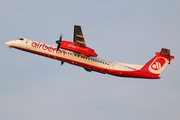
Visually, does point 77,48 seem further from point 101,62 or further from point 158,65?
point 158,65

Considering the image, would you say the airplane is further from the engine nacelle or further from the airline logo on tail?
the engine nacelle

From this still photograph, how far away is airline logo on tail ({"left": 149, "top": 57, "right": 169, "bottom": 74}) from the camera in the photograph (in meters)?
46.2

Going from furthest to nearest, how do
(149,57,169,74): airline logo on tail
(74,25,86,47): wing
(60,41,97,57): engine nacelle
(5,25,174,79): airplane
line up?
(149,57,169,74): airline logo on tail, (5,25,174,79): airplane, (60,41,97,57): engine nacelle, (74,25,86,47): wing

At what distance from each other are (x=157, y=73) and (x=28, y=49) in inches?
900

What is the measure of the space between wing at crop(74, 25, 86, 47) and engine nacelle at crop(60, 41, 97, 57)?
2.33 ft

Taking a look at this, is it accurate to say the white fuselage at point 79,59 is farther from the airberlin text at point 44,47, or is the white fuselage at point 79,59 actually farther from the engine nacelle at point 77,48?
the engine nacelle at point 77,48

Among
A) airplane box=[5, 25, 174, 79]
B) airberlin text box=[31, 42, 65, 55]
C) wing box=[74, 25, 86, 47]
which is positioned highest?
wing box=[74, 25, 86, 47]

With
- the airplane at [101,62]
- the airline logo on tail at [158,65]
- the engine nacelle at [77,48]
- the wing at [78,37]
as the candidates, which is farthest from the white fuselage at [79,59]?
the wing at [78,37]

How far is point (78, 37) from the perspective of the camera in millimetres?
43250

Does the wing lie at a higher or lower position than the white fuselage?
higher

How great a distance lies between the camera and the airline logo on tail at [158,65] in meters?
46.2

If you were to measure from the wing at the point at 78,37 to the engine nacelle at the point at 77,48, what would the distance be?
0.71 meters

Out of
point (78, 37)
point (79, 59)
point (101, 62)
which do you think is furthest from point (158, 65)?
point (78, 37)

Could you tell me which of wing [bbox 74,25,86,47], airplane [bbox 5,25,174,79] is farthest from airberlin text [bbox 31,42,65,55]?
wing [bbox 74,25,86,47]
